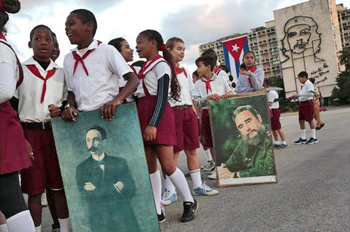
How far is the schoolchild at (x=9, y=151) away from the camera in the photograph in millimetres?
2150

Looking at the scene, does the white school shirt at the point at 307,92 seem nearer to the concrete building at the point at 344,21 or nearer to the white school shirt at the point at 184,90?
the white school shirt at the point at 184,90

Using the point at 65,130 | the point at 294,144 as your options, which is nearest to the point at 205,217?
the point at 65,130

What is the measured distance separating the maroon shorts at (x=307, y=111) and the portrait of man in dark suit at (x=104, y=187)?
24.5 ft

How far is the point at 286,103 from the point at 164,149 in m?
55.6

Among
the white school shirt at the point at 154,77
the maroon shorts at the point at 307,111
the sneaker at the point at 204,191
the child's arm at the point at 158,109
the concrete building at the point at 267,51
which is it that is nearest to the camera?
the child's arm at the point at 158,109

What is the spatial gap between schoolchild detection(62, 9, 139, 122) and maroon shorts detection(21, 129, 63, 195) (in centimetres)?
37

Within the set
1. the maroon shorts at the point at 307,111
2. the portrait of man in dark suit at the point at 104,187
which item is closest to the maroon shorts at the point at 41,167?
the portrait of man in dark suit at the point at 104,187

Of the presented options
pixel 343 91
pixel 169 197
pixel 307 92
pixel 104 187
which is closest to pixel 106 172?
pixel 104 187

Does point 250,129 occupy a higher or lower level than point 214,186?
higher

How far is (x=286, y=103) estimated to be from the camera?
5625 centimetres

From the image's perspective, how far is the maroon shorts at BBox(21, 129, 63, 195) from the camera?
3.01m

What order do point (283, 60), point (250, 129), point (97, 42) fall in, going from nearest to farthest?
point (97, 42) → point (250, 129) → point (283, 60)

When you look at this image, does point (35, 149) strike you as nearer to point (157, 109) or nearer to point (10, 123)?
point (10, 123)

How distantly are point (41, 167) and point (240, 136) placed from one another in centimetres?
298
